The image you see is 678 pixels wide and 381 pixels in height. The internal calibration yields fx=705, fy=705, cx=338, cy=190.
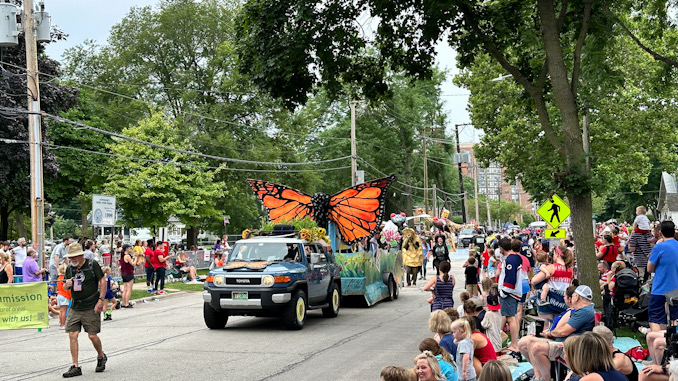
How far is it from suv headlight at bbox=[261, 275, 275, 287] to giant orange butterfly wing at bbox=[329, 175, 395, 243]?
5.49 meters

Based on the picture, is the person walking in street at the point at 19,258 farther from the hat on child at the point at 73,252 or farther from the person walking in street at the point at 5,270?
the hat on child at the point at 73,252

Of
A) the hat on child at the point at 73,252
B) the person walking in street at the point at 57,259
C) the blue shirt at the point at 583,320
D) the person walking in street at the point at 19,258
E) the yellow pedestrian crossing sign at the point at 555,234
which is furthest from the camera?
the yellow pedestrian crossing sign at the point at 555,234

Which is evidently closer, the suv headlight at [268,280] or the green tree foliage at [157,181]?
the suv headlight at [268,280]

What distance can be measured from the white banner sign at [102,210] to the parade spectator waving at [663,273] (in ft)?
56.8

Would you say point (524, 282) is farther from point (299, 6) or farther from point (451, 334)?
point (299, 6)

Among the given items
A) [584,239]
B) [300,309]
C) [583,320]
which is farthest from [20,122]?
[583,320]

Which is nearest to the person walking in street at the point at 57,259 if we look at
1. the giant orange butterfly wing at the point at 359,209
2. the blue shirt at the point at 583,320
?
the giant orange butterfly wing at the point at 359,209

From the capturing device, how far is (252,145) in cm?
4691

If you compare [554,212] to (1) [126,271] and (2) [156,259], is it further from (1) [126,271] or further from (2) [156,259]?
(2) [156,259]

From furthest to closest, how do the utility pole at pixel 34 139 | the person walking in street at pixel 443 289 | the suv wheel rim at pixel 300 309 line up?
the utility pole at pixel 34 139
the suv wheel rim at pixel 300 309
the person walking in street at pixel 443 289

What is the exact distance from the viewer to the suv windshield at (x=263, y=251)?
49.7ft

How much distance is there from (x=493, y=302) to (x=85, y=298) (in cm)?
643

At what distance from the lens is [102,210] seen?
2288 cm

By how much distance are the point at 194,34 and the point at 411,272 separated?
29189mm
